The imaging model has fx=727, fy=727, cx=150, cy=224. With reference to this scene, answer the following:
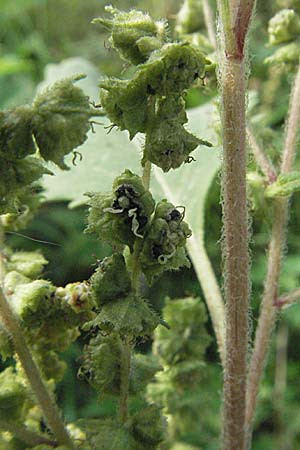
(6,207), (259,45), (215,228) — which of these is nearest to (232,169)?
Result: (6,207)

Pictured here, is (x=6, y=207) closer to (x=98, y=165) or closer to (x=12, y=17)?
(x=98, y=165)

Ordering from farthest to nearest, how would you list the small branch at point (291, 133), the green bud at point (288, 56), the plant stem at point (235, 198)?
the green bud at point (288, 56) → the small branch at point (291, 133) → the plant stem at point (235, 198)

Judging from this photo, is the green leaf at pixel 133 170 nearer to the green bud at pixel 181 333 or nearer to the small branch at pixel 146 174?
the green bud at pixel 181 333

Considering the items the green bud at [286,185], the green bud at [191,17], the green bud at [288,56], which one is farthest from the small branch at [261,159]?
the green bud at [191,17]

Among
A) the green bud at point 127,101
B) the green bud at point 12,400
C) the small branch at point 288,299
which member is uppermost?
the green bud at point 127,101

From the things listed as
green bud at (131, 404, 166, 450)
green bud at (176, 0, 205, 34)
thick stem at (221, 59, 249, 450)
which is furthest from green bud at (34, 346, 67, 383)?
green bud at (176, 0, 205, 34)
